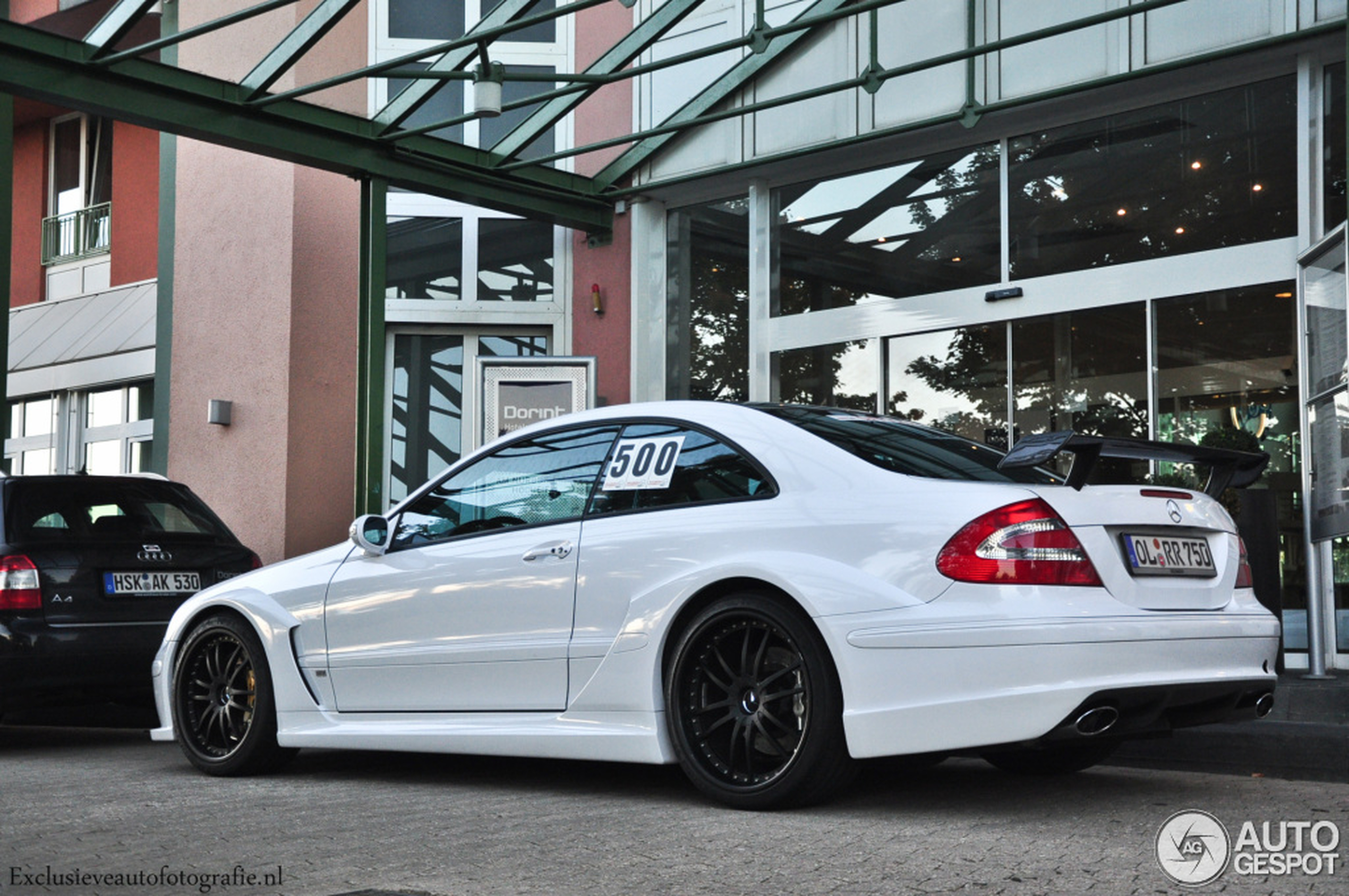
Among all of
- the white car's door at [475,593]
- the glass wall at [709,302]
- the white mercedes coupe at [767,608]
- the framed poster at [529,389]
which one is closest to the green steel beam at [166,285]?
the framed poster at [529,389]

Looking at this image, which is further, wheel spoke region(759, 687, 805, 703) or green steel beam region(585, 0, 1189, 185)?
green steel beam region(585, 0, 1189, 185)

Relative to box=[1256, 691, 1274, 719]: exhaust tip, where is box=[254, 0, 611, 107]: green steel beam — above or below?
A: above

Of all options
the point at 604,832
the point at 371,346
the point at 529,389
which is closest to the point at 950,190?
the point at 529,389

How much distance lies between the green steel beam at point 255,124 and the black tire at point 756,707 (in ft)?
23.4

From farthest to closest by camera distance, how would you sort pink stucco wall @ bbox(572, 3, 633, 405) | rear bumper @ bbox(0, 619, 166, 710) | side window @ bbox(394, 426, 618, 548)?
pink stucco wall @ bbox(572, 3, 633, 405) → rear bumper @ bbox(0, 619, 166, 710) → side window @ bbox(394, 426, 618, 548)

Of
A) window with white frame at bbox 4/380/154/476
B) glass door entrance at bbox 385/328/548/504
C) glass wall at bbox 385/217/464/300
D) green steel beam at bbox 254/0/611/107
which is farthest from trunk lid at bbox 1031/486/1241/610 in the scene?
window with white frame at bbox 4/380/154/476

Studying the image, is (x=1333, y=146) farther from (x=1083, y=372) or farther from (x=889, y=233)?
(x=889, y=233)

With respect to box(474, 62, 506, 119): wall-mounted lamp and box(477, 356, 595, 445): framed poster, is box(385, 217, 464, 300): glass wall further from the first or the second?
box(474, 62, 506, 119): wall-mounted lamp

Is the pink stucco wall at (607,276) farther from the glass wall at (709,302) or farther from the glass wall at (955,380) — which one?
the glass wall at (955,380)

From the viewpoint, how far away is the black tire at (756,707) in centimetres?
457

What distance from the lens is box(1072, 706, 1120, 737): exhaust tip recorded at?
14.0 ft

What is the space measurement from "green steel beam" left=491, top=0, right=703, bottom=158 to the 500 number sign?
5.51m

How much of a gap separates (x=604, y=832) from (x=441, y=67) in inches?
301

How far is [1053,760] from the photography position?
220 inches
